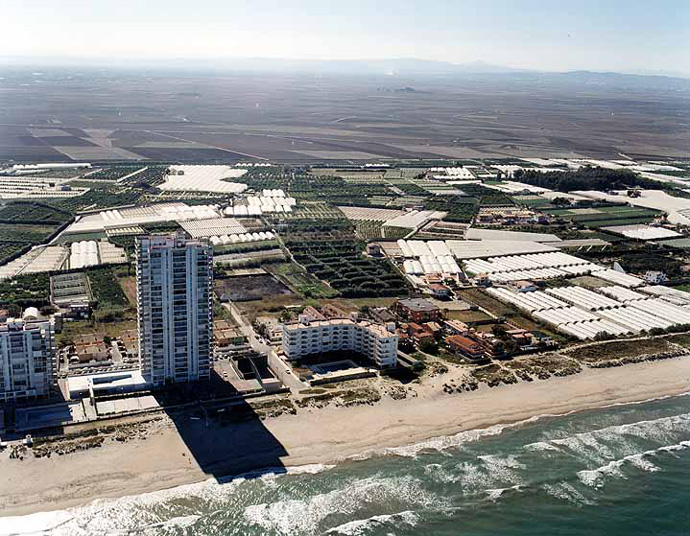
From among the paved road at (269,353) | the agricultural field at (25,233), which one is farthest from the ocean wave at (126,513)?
the agricultural field at (25,233)

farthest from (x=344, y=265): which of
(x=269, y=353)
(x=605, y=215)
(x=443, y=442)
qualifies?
(x=605, y=215)

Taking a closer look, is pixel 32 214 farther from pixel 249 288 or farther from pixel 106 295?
pixel 249 288

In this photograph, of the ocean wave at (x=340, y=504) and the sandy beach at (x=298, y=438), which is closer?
the ocean wave at (x=340, y=504)

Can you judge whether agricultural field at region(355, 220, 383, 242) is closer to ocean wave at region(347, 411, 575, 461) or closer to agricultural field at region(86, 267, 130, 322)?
agricultural field at region(86, 267, 130, 322)

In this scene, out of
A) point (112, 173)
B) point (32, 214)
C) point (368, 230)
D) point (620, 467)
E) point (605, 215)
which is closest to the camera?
point (620, 467)

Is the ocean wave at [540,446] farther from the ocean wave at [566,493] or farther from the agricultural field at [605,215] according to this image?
the agricultural field at [605,215]

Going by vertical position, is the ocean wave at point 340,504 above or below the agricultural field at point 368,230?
below

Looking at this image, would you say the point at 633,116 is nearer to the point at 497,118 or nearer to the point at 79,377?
the point at 497,118
